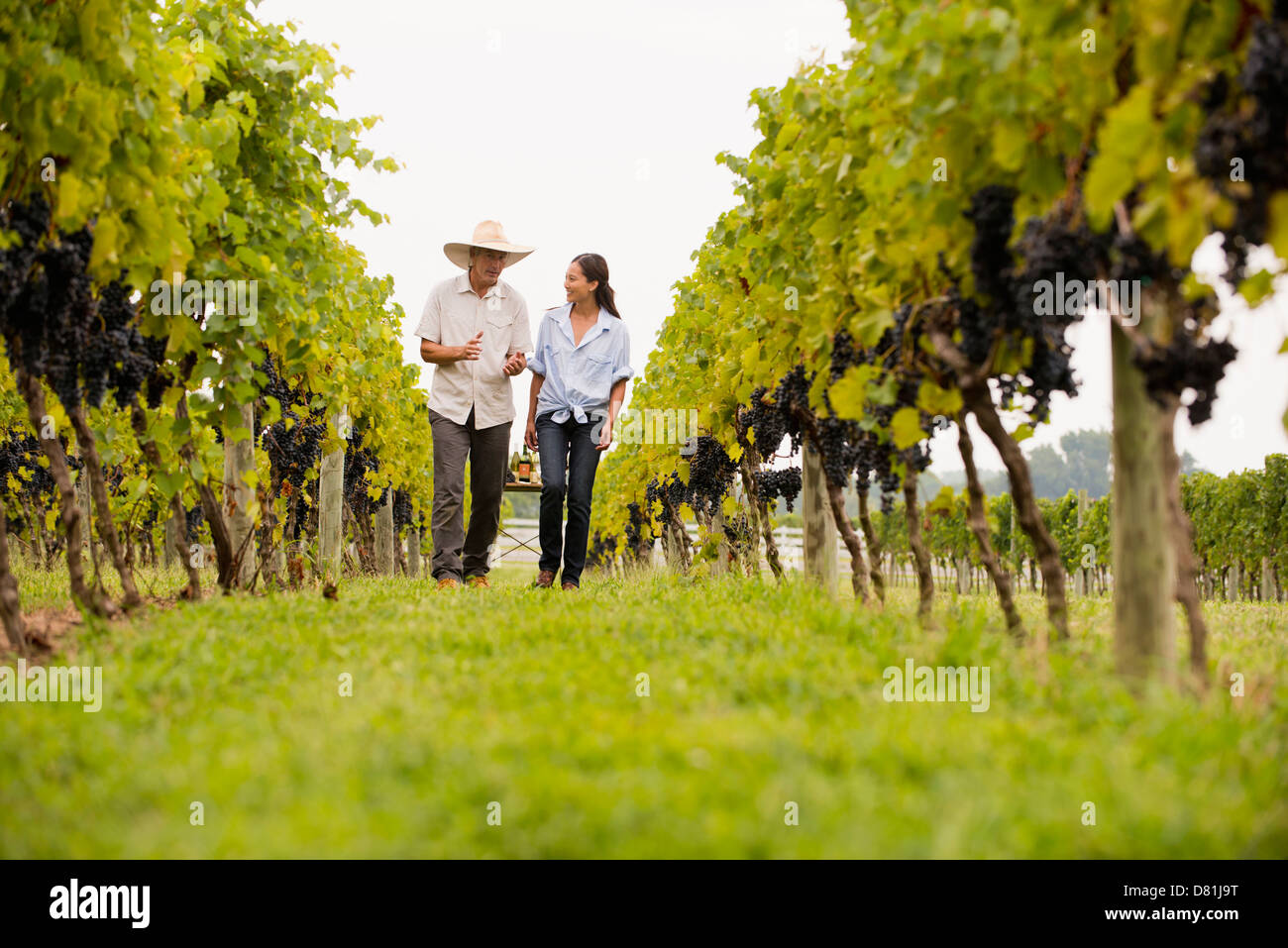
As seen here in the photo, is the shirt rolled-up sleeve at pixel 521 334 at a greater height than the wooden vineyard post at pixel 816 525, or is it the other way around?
the shirt rolled-up sleeve at pixel 521 334

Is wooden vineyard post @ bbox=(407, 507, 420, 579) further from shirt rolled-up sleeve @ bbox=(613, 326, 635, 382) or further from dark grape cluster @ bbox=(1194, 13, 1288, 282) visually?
dark grape cluster @ bbox=(1194, 13, 1288, 282)

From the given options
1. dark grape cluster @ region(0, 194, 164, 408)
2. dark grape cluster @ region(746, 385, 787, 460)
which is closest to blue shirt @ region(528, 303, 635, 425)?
dark grape cluster @ region(746, 385, 787, 460)

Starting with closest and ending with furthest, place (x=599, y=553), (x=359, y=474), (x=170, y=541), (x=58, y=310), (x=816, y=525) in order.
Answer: (x=58, y=310) < (x=816, y=525) < (x=359, y=474) < (x=170, y=541) < (x=599, y=553)

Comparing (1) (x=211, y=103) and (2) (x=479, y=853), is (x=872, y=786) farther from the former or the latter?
(1) (x=211, y=103)

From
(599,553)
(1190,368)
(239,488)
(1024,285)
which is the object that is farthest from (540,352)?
(599,553)

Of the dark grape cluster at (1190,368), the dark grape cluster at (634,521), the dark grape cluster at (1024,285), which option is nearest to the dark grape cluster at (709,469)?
the dark grape cluster at (1024,285)

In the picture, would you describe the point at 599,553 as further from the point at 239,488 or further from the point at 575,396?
the point at 239,488

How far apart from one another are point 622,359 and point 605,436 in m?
0.65

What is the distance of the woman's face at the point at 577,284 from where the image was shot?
6969 millimetres

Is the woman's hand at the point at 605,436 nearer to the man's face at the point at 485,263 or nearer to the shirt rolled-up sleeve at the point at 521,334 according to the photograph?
the shirt rolled-up sleeve at the point at 521,334

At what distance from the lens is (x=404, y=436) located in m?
14.0

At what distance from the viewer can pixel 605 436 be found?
6.68m
